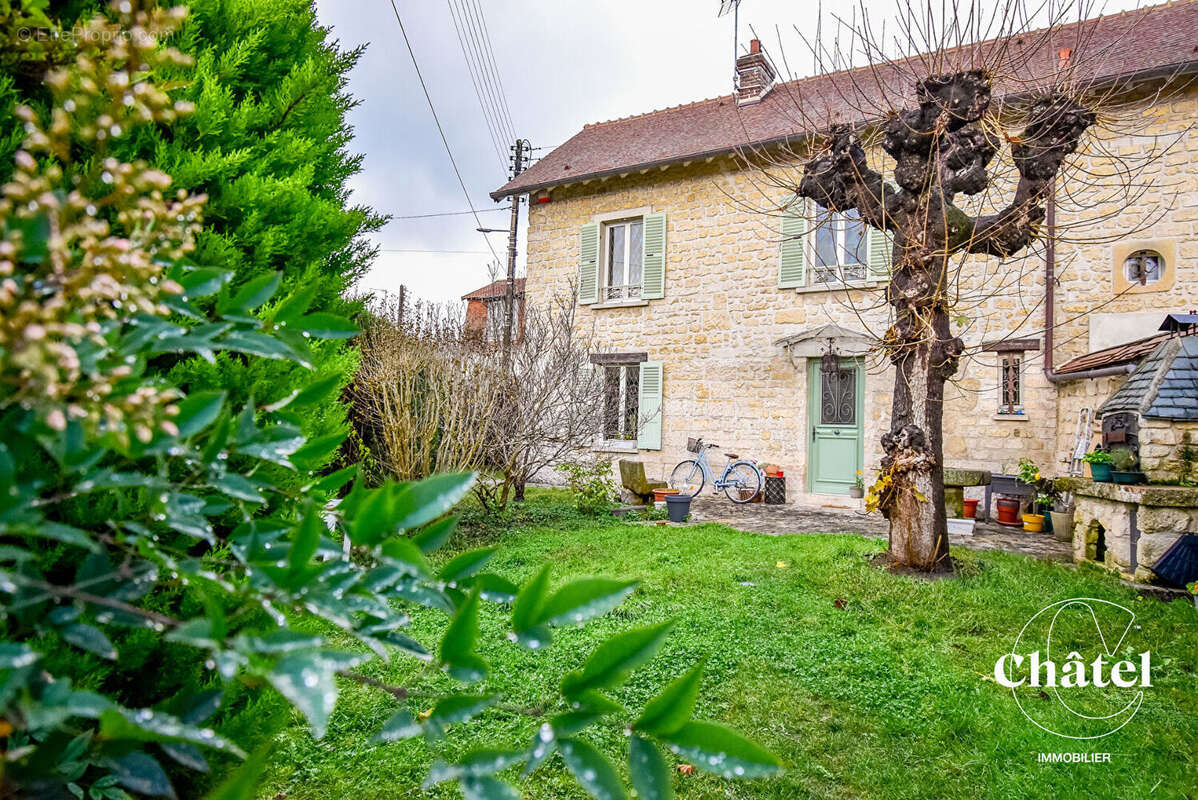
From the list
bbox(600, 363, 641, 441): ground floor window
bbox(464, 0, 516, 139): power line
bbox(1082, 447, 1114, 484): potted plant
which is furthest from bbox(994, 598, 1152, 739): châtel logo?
bbox(464, 0, 516, 139): power line

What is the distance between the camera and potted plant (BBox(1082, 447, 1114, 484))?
18.1 feet

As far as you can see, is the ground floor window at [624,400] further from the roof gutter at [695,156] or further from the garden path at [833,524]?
the roof gutter at [695,156]

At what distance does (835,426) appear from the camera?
10.4 metres

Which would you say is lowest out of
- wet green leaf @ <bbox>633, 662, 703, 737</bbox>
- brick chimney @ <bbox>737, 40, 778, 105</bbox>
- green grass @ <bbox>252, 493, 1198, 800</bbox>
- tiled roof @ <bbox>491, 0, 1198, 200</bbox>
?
green grass @ <bbox>252, 493, 1198, 800</bbox>

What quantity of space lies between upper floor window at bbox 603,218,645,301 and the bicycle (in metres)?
3.17

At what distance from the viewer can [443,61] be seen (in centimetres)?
1219

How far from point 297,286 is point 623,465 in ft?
28.2

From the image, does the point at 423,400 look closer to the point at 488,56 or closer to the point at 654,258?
the point at 654,258

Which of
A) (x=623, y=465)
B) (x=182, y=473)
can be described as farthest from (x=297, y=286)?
(x=623, y=465)

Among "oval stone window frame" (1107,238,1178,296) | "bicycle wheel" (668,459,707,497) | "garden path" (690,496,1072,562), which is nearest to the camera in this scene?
"garden path" (690,496,1072,562)

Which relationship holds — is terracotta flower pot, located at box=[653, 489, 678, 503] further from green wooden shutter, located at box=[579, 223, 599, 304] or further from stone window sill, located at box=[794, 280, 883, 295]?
green wooden shutter, located at box=[579, 223, 599, 304]

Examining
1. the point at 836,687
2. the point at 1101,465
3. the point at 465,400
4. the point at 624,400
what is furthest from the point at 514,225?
the point at 836,687

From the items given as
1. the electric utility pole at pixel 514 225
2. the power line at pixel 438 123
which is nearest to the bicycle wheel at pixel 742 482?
the electric utility pole at pixel 514 225

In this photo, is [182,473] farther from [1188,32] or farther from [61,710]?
[1188,32]
